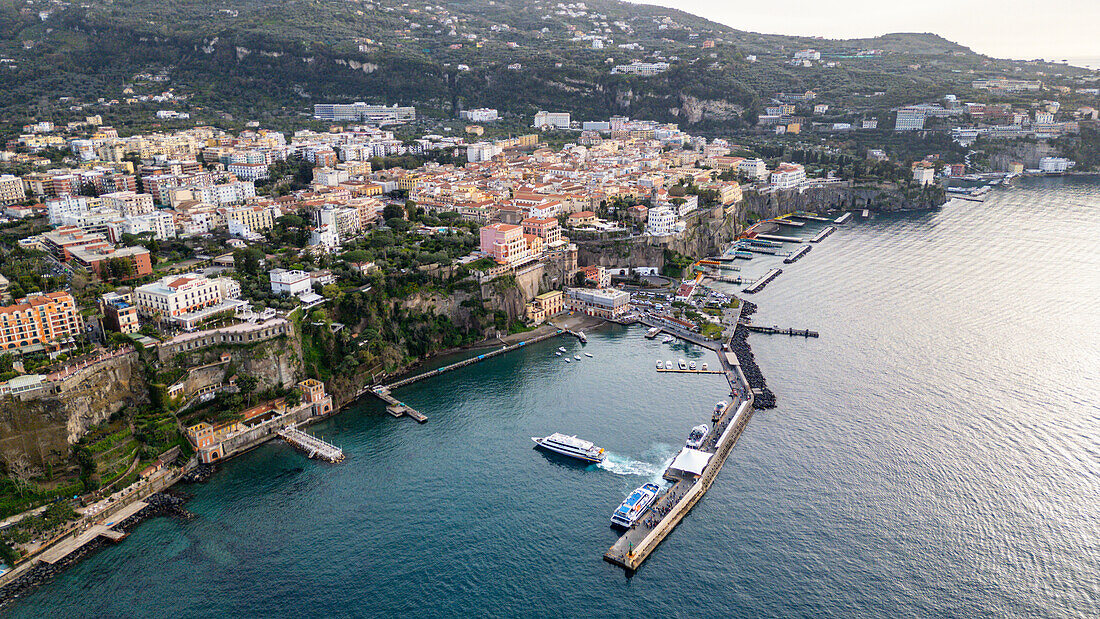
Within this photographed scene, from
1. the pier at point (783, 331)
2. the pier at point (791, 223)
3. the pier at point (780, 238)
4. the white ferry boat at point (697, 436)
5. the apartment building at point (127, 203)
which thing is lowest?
the white ferry boat at point (697, 436)

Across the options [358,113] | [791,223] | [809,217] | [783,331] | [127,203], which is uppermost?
[358,113]

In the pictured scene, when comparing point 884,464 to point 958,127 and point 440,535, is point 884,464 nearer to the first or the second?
point 440,535

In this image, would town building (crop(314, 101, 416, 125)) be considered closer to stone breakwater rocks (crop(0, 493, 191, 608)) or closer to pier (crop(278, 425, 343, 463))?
pier (crop(278, 425, 343, 463))

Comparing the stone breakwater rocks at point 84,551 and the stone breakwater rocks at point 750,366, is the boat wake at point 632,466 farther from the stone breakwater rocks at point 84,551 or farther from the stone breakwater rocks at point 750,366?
the stone breakwater rocks at point 84,551

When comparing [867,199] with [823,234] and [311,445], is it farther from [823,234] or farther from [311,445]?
[311,445]

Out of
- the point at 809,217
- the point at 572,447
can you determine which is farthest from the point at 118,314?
the point at 809,217

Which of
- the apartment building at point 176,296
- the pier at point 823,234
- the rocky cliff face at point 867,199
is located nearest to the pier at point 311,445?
the apartment building at point 176,296
